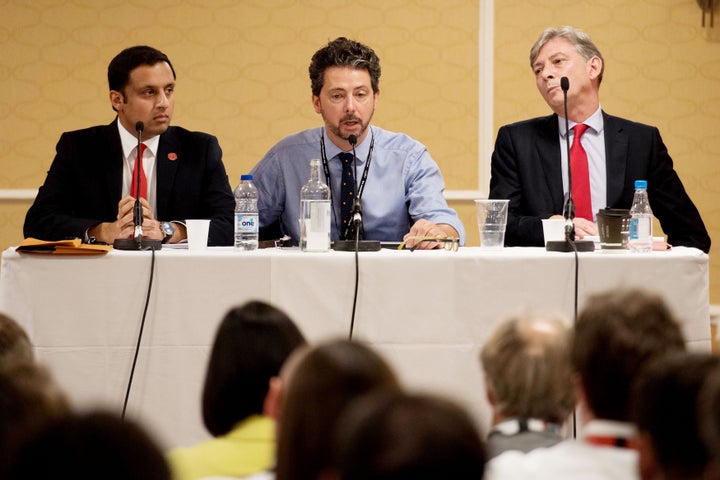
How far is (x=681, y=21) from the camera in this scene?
196 inches

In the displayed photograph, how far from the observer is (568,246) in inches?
108

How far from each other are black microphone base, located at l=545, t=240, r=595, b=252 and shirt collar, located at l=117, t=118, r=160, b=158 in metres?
1.54

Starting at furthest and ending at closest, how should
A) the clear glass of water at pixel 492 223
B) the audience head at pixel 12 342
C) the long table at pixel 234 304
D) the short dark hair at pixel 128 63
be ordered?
the short dark hair at pixel 128 63
the clear glass of water at pixel 492 223
the long table at pixel 234 304
the audience head at pixel 12 342

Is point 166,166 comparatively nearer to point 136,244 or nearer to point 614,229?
point 136,244

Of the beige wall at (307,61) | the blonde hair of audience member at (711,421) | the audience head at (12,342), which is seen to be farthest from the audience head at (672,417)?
the beige wall at (307,61)

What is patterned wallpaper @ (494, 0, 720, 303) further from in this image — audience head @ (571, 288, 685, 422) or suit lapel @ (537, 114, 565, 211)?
audience head @ (571, 288, 685, 422)

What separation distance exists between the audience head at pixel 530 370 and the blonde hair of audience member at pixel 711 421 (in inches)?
19.7

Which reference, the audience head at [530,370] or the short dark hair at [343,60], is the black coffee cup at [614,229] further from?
the audience head at [530,370]

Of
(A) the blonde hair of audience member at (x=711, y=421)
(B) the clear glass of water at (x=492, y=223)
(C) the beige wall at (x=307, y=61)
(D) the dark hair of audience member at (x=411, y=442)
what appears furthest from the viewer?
(C) the beige wall at (x=307, y=61)

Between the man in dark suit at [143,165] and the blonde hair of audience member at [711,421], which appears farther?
the man in dark suit at [143,165]

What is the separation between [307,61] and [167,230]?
6.69 ft

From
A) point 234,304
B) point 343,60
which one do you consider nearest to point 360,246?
point 234,304

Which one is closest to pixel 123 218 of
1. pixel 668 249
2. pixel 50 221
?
pixel 50 221

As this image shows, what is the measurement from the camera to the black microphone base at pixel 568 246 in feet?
9.02
